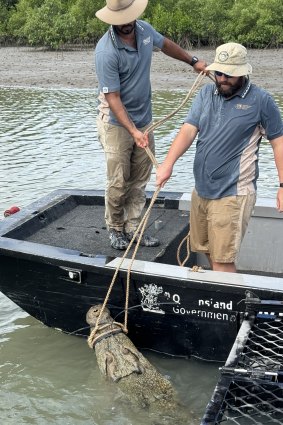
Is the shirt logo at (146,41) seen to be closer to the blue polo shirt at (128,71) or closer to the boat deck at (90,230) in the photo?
the blue polo shirt at (128,71)

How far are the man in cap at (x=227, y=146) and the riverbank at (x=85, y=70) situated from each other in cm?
1419

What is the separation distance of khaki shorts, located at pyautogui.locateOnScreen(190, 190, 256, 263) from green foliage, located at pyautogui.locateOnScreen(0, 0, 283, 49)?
1041 inches

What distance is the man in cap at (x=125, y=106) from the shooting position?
5.57 metres

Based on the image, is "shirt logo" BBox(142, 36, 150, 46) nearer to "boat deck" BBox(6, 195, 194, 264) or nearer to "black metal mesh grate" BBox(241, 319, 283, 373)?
"boat deck" BBox(6, 195, 194, 264)

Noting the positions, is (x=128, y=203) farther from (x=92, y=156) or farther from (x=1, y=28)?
(x=1, y=28)

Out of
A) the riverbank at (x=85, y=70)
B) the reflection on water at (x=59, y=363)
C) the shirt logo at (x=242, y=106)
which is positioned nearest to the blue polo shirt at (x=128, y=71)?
the shirt logo at (x=242, y=106)

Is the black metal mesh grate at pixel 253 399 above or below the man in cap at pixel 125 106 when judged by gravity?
below

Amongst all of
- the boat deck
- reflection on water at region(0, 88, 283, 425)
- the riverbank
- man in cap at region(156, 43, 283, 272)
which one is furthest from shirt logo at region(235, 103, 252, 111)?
the riverbank

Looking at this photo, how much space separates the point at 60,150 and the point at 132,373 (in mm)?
8639

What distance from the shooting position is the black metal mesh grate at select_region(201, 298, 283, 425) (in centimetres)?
404

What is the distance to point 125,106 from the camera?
19.2 ft

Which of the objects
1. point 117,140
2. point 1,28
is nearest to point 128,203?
point 117,140

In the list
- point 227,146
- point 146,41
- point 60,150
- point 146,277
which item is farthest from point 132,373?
point 60,150

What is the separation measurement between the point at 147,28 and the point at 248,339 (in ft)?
9.14
